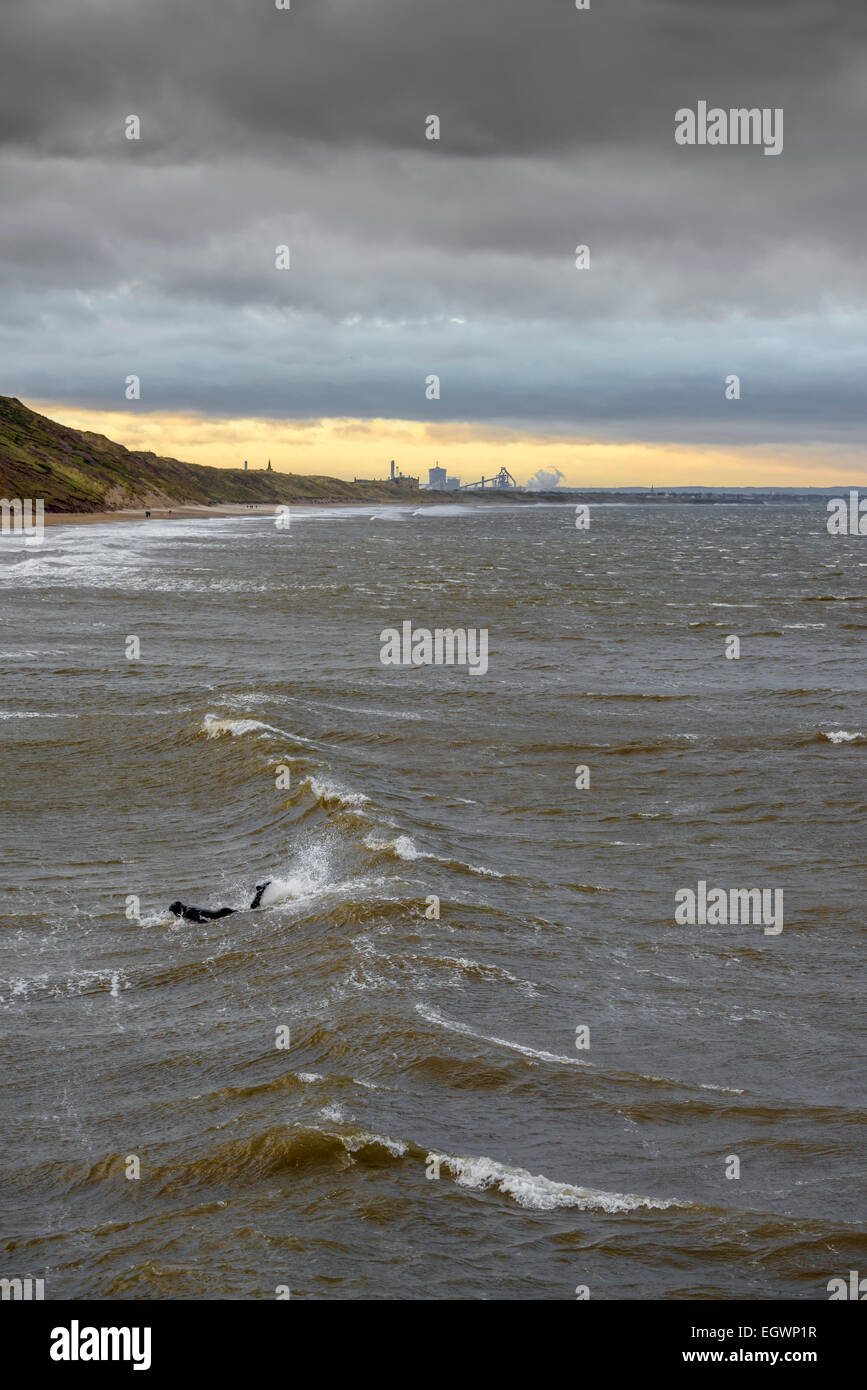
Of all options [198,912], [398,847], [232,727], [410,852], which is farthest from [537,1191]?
[232,727]

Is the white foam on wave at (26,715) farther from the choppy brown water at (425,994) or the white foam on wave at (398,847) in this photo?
the white foam on wave at (398,847)

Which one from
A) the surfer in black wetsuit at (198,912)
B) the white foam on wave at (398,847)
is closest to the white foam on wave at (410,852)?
the white foam on wave at (398,847)

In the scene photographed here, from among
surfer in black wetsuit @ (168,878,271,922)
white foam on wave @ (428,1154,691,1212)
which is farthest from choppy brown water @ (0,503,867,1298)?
surfer in black wetsuit @ (168,878,271,922)

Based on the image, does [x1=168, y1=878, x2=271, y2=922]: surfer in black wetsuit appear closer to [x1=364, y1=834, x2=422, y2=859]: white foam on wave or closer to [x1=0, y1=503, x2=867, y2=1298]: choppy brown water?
[x1=0, y1=503, x2=867, y2=1298]: choppy brown water

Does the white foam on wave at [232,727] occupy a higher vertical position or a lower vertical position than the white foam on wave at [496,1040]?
higher

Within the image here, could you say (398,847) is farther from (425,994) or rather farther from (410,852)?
(425,994)
